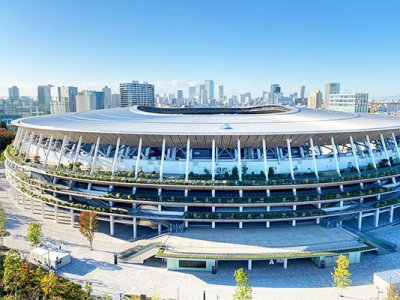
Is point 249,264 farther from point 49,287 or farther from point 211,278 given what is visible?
point 49,287

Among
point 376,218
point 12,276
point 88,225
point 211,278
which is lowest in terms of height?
point 211,278

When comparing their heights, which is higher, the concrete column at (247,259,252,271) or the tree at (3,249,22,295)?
the tree at (3,249,22,295)

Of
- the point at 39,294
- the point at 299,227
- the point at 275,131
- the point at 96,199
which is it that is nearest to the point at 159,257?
the point at 39,294

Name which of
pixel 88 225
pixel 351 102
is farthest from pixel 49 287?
pixel 351 102

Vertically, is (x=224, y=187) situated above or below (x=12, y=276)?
above

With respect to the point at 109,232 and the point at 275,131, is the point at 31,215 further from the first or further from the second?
the point at 275,131

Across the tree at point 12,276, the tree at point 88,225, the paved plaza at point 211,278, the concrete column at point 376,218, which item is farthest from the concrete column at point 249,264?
the tree at point 12,276

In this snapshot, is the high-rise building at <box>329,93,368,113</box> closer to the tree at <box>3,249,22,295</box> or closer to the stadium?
the stadium

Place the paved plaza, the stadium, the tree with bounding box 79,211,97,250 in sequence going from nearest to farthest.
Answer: the paved plaza → the stadium → the tree with bounding box 79,211,97,250

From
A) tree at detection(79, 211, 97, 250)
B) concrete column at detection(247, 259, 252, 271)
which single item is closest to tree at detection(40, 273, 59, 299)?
tree at detection(79, 211, 97, 250)
